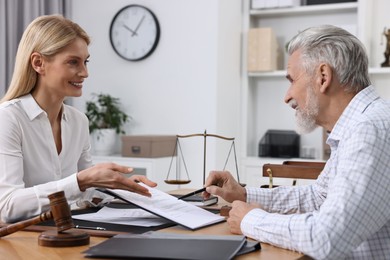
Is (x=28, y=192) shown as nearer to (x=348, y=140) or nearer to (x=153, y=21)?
(x=348, y=140)

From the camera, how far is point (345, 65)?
5.56 feet

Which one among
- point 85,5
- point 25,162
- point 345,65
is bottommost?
point 25,162

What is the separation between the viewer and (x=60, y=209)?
1.49m

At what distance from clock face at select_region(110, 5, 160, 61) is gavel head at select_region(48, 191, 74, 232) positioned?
3.24m

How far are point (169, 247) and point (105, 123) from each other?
3.38 meters

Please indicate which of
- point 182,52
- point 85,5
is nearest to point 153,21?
point 182,52

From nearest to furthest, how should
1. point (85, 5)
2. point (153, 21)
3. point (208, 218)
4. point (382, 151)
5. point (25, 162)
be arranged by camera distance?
point (382, 151), point (208, 218), point (25, 162), point (153, 21), point (85, 5)

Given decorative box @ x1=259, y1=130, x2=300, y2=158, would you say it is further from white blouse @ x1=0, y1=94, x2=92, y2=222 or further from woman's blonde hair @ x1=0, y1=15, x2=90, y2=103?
woman's blonde hair @ x1=0, y1=15, x2=90, y2=103

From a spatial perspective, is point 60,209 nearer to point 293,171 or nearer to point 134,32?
point 293,171

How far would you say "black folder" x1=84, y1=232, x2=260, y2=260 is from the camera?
4.36ft

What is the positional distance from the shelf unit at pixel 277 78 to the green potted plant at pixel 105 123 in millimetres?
982

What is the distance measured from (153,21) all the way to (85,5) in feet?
2.24

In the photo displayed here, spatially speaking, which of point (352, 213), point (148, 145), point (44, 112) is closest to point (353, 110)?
point (352, 213)

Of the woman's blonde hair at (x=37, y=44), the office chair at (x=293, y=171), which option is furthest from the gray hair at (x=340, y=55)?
the woman's blonde hair at (x=37, y=44)
